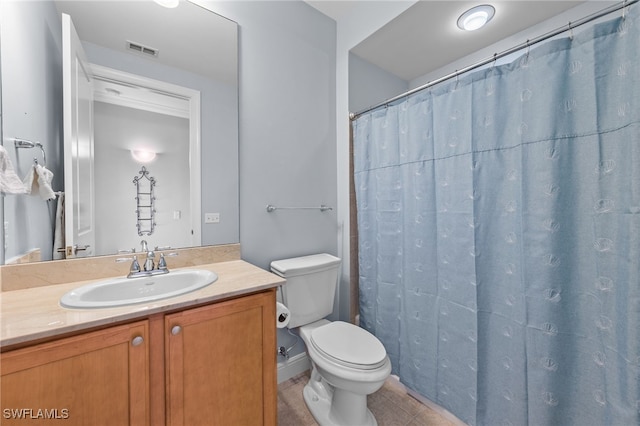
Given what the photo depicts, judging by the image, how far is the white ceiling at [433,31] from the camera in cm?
155

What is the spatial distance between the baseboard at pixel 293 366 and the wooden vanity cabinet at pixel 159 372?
0.61 meters

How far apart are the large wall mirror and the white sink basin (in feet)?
0.75

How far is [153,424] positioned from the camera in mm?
882

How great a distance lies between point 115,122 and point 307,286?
135 centimetres

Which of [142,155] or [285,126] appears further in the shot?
[285,126]

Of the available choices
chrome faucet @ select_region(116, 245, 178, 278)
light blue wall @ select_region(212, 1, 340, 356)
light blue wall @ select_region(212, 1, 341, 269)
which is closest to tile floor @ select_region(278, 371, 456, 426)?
light blue wall @ select_region(212, 1, 340, 356)

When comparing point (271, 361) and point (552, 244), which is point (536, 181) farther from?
point (271, 361)

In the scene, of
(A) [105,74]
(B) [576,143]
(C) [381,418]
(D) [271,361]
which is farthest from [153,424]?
(B) [576,143]

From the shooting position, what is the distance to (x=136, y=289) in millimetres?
1144

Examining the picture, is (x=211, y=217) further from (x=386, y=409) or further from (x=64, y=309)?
(x=386, y=409)

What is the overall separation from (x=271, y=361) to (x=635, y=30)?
6.12ft

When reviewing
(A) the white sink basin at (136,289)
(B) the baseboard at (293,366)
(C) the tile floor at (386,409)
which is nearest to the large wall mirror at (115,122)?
(A) the white sink basin at (136,289)

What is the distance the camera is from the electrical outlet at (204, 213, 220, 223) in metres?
1.48

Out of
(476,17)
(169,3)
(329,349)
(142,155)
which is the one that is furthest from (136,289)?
(476,17)
